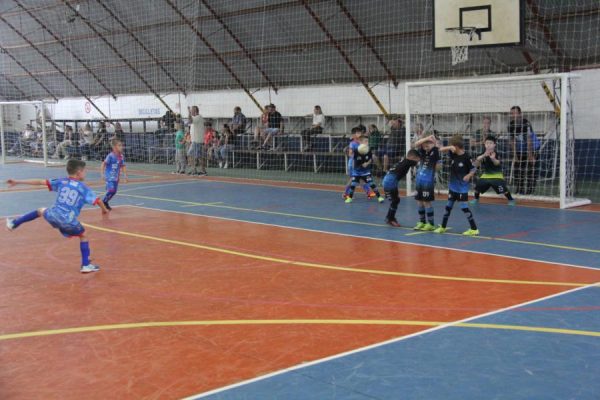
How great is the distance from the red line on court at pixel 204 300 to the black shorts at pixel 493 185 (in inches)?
217

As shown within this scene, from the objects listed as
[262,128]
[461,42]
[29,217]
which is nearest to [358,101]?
[262,128]

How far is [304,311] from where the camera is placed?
7.32 m

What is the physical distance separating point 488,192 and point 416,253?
26.2 ft

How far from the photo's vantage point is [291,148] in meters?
27.2

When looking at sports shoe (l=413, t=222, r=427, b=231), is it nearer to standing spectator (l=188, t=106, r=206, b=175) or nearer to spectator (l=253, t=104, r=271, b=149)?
standing spectator (l=188, t=106, r=206, b=175)

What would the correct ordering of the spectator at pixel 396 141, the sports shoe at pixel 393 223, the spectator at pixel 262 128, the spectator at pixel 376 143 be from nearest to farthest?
1. the sports shoe at pixel 393 223
2. the spectator at pixel 396 141
3. the spectator at pixel 376 143
4. the spectator at pixel 262 128

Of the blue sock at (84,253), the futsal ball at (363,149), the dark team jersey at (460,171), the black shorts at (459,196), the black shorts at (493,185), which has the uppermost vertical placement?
the futsal ball at (363,149)

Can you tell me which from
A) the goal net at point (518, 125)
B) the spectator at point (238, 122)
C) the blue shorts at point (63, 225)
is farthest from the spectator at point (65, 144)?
the blue shorts at point (63, 225)

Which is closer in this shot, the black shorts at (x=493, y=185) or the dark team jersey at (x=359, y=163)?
the black shorts at (x=493, y=185)

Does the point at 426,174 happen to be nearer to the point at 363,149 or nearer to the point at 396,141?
the point at 363,149

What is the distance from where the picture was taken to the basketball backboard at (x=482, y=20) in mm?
15906

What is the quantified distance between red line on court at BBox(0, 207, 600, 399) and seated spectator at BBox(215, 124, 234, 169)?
16026 millimetres

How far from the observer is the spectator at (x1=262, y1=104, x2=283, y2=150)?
1053 inches

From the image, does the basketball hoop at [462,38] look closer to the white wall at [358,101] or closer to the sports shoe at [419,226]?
the white wall at [358,101]
